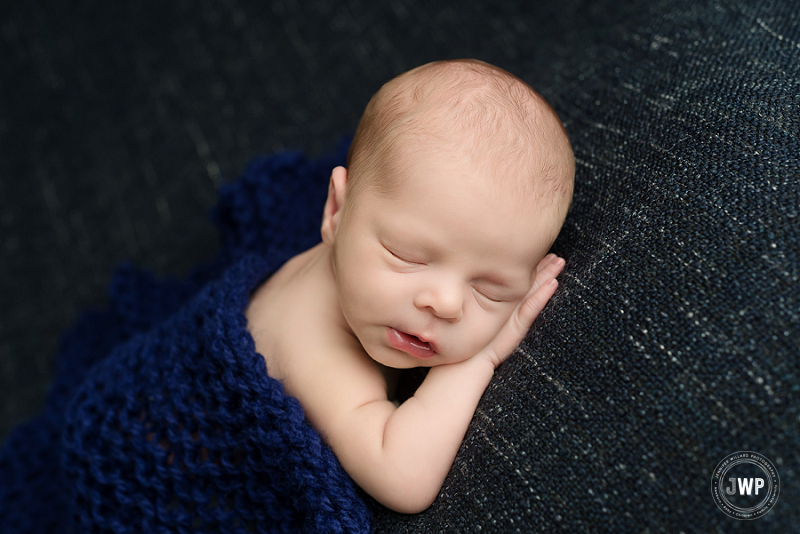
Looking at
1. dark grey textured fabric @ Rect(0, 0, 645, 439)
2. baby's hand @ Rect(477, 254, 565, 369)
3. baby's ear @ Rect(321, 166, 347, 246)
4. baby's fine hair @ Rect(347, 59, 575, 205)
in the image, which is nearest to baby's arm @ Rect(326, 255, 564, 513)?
baby's hand @ Rect(477, 254, 565, 369)

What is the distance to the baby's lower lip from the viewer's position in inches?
31.8

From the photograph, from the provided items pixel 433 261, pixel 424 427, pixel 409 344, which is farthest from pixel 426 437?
pixel 433 261

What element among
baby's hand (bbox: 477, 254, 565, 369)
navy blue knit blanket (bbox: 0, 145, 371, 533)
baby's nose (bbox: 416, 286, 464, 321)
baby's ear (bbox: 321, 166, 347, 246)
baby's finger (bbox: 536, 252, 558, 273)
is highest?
baby's ear (bbox: 321, 166, 347, 246)

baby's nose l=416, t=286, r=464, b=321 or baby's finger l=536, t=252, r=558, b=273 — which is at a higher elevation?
baby's nose l=416, t=286, r=464, b=321

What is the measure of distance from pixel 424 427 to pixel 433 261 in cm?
21

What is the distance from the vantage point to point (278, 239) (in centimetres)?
120

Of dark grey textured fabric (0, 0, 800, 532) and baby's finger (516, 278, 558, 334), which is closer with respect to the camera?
dark grey textured fabric (0, 0, 800, 532)

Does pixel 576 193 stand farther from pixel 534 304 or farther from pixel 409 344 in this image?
pixel 409 344

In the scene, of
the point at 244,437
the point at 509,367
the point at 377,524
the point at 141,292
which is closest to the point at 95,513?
the point at 244,437

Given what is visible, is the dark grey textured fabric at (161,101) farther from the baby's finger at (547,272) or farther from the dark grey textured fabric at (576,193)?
the baby's finger at (547,272)

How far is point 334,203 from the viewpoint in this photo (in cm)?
93

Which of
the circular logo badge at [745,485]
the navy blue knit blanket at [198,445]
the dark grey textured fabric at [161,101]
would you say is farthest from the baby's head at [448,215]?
the dark grey textured fabric at [161,101]

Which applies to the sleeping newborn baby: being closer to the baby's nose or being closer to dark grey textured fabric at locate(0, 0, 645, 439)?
the baby's nose

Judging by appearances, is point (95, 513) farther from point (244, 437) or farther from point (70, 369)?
point (70, 369)
